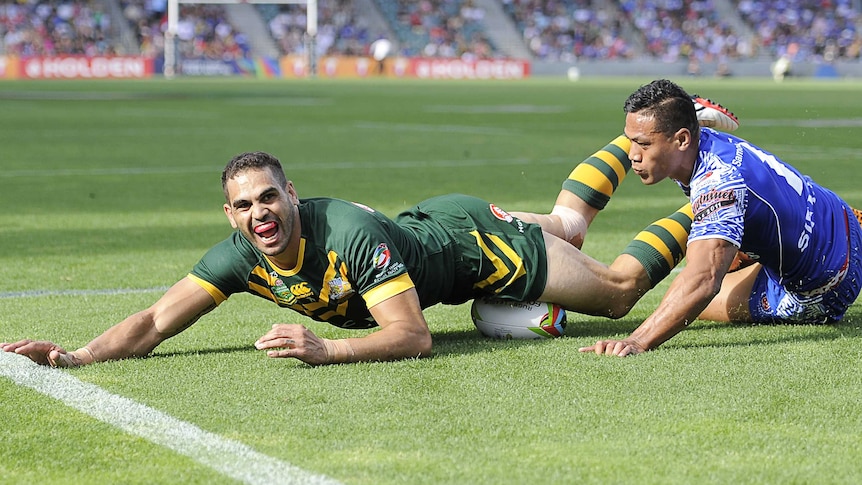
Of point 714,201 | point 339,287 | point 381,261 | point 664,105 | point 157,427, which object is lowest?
point 157,427

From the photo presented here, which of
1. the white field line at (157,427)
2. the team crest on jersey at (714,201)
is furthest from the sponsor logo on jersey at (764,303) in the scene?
the white field line at (157,427)

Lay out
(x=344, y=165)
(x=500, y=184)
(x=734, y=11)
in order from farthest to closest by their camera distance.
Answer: (x=734, y=11)
(x=344, y=165)
(x=500, y=184)

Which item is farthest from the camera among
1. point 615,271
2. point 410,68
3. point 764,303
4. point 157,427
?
point 410,68

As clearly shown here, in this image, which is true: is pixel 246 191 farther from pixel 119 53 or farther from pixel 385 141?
pixel 119 53

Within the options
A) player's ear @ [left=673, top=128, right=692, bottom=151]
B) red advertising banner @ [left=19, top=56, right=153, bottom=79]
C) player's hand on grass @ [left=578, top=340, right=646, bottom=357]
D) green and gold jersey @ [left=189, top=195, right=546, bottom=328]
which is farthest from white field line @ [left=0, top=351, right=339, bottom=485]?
red advertising banner @ [left=19, top=56, right=153, bottom=79]

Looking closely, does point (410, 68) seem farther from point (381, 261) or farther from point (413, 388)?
point (413, 388)

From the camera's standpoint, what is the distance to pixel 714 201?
5.13 m

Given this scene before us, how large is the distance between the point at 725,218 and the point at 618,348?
66cm

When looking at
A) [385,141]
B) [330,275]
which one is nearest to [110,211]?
[330,275]

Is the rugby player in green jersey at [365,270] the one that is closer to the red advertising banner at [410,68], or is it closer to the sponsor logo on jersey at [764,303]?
the sponsor logo on jersey at [764,303]

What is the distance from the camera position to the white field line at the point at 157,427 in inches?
139

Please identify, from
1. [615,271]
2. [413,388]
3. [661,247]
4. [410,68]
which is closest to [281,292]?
[413,388]

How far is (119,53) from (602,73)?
20.6 meters

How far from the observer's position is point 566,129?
21.8m
